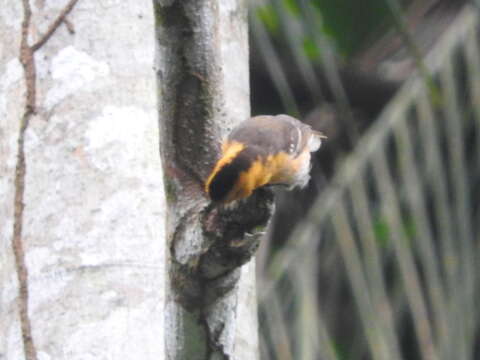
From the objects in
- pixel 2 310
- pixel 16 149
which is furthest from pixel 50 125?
pixel 2 310

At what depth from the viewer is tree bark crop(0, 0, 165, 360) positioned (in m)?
1.80

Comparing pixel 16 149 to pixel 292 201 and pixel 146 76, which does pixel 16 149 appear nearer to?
pixel 146 76

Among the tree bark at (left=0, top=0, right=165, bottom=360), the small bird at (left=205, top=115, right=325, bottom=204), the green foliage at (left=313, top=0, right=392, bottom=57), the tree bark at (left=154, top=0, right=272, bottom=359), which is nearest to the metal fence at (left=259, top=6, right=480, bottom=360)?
the green foliage at (left=313, top=0, right=392, bottom=57)

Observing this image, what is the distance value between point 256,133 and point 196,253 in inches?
11.3

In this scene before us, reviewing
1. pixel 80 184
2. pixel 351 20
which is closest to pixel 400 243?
pixel 351 20

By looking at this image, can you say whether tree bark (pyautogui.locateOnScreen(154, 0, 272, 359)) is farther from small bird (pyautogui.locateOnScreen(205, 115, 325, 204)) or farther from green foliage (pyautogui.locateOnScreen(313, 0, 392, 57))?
green foliage (pyautogui.locateOnScreen(313, 0, 392, 57))

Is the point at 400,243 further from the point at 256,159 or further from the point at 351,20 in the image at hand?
the point at 256,159

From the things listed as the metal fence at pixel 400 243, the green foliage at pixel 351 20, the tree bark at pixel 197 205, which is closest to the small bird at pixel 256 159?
the tree bark at pixel 197 205

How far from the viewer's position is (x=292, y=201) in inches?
147

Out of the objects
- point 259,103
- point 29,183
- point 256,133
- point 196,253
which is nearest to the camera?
point 196,253

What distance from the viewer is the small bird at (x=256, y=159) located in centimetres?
159

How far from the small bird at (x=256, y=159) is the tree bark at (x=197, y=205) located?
0.02 m

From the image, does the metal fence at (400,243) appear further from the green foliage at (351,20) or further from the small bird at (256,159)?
the small bird at (256,159)

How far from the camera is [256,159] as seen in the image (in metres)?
1.73
